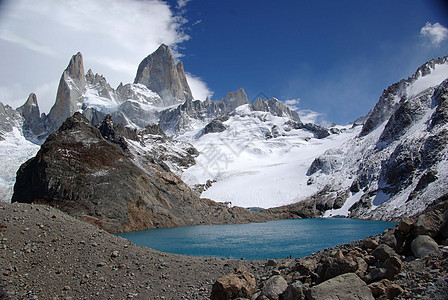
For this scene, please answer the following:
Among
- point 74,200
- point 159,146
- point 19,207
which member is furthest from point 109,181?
point 159,146

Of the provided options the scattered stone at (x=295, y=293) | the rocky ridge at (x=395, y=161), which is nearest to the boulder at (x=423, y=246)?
the scattered stone at (x=295, y=293)

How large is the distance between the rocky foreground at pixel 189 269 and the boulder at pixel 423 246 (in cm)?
3

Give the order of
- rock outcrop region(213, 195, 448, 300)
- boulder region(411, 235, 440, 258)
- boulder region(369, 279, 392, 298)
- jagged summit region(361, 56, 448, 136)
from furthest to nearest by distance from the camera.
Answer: jagged summit region(361, 56, 448, 136)
boulder region(411, 235, 440, 258)
boulder region(369, 279, 392, 298)
rock outcrop region(213, 195, 448, 300)

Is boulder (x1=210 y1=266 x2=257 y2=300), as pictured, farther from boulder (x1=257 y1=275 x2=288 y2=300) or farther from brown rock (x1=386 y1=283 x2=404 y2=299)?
brown rock (x1=386 y1=283 x2=404 y2=299)

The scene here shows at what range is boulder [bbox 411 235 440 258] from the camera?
10.5 meters

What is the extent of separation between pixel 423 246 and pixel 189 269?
11.0m

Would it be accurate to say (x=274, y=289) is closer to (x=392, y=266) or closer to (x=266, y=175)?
(x=392, y=266)

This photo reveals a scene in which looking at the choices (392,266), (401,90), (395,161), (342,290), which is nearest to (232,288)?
(342,290)

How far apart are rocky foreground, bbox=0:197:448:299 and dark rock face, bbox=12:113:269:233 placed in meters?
35.3

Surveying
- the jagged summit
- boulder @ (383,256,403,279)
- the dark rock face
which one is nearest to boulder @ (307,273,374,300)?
boulder @ (383,256,403,279)

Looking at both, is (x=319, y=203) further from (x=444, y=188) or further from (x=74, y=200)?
(x=74, y=200)

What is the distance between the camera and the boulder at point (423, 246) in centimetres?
1054

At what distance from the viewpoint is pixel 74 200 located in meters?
50.1

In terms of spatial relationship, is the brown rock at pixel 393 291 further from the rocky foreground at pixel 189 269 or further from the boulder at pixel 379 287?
the boulder at pixel 379 287
